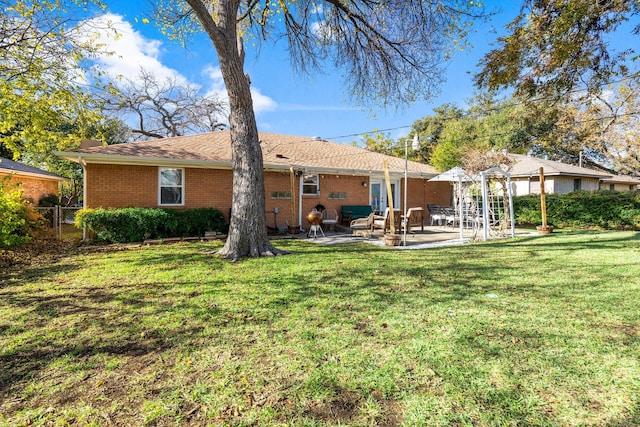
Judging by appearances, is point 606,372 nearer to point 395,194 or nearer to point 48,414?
point 48,414

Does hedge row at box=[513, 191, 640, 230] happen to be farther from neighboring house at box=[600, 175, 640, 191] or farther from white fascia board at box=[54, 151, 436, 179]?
neighboring house at box=[600, 175, 640, 191]

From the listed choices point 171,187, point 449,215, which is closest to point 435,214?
point 449,215

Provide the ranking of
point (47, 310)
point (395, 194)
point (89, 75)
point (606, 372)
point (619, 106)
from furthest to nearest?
point (619, 106) → point (395, 194) → point (89, 75) → point (47, 310) → point (606, 372)

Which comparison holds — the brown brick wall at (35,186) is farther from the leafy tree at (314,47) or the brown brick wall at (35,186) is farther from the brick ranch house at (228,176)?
the leafy tree at (314,47)

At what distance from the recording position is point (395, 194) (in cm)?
1752

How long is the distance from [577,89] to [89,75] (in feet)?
52.3

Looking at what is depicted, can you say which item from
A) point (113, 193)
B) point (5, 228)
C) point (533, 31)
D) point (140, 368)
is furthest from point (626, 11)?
point (5, 228)

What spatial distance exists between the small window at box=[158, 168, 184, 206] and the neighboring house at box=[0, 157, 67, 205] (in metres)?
9.65

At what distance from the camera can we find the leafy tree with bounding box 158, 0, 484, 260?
796cm

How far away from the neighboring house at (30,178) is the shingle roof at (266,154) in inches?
362

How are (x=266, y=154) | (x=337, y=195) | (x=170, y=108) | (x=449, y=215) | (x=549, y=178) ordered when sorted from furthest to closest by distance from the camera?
(x=170, y=108) < (x=549, y=178) < (x=449, y=215) < (x=337, y=195) < (x=266, y=154)

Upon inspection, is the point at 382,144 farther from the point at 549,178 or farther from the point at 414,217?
the point at 414,217

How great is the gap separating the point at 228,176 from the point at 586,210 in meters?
16.6

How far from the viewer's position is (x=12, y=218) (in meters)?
8.38
